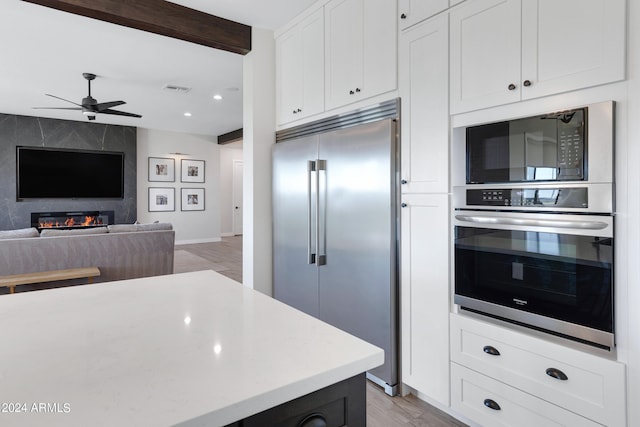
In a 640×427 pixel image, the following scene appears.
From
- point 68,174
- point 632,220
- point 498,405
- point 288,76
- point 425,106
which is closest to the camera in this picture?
point 632,220

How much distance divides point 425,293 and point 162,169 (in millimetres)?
7939

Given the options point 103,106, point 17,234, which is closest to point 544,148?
point 17,234

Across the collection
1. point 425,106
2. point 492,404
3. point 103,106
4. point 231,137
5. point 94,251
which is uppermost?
point 231,137

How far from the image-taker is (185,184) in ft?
29.1

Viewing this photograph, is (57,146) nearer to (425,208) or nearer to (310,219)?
(310,219)

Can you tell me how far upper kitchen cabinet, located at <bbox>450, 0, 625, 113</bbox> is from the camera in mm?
1318

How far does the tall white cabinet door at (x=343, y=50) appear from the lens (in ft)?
7.86

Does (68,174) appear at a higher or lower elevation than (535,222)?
higher

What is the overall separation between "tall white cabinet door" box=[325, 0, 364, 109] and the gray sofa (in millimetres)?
3192

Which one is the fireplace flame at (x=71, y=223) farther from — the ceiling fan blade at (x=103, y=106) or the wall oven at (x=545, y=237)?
the wall oven at (x=545, y=237)

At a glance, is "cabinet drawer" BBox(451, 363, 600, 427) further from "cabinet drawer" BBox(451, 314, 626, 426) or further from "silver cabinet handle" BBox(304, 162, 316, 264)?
"silver cabinet handle" BBox(304, 162, 316, 264)

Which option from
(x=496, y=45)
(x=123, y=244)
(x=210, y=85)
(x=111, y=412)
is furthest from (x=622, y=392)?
(x=210, y=85)

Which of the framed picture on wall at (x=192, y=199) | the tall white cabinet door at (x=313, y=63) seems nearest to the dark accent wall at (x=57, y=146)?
the framed picture on wall at (x=192, y=199)

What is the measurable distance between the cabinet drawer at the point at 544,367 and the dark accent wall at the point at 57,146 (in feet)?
25.9
